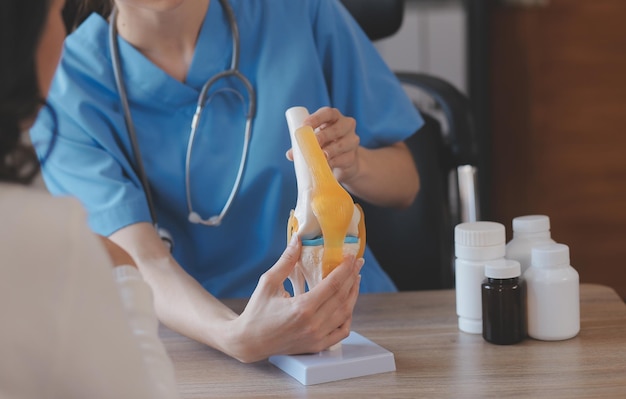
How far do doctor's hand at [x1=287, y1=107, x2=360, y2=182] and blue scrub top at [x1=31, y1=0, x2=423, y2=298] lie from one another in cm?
12

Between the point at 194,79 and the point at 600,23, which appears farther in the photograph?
the point at 600,23

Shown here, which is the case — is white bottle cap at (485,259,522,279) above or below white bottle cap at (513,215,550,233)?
below

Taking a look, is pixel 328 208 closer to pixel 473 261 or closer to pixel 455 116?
pixel 473 261

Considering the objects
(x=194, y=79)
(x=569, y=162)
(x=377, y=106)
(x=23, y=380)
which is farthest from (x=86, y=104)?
(x=569, y=162)

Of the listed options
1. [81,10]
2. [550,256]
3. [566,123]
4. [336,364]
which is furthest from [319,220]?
[566,123]

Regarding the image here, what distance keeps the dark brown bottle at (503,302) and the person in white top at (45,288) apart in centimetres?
46

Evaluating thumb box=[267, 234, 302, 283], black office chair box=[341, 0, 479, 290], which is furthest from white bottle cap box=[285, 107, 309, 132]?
black office chair box=[341, 0, 479, 290]

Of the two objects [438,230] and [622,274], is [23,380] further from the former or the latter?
[622,274]

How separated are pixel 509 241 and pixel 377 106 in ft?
1.28

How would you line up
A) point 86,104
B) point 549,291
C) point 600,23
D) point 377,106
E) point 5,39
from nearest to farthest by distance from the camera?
point 5,39 < point 549,291 < point 86,104 < point 377,106 < point 600,23

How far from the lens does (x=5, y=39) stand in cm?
59

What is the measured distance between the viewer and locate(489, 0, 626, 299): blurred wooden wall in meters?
2.86

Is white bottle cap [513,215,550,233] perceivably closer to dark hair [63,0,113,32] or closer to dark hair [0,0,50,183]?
dark hair [0,0,50,183]

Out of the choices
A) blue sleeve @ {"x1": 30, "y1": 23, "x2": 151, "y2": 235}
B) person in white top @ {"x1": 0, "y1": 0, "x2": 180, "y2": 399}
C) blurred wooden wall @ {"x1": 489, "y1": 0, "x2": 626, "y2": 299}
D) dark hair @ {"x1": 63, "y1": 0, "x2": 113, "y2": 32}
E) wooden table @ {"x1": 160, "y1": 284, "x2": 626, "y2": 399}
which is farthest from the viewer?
blurred wooden wall @ {"x1": 489, "y1": 0, "x2": 626, "y2": 299}
